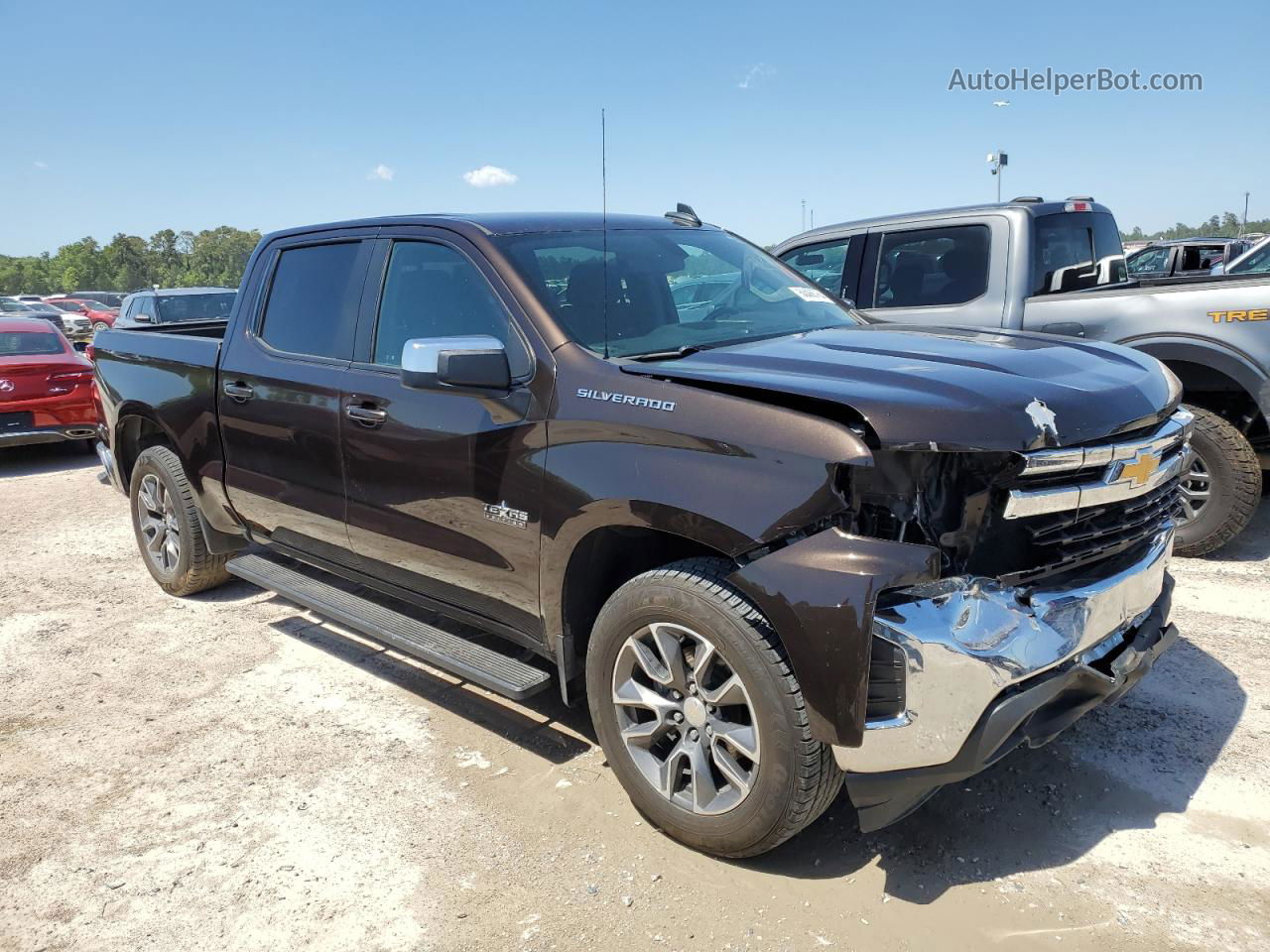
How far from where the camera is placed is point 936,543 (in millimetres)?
2457

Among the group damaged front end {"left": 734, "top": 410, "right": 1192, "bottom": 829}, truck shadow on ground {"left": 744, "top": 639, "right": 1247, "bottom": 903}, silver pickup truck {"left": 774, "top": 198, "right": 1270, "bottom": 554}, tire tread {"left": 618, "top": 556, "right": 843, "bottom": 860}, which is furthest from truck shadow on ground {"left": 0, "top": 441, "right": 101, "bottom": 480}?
damaged front end {"left": 734, "top": 410, "right": 1192, "bottom": 829}

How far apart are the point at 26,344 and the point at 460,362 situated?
9.86m

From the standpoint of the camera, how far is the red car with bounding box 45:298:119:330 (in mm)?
31625

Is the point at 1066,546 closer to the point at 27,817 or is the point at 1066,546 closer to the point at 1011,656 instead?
the point at 1011,656

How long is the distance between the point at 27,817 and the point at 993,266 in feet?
18.6

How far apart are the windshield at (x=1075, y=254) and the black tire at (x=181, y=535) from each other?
520 cm

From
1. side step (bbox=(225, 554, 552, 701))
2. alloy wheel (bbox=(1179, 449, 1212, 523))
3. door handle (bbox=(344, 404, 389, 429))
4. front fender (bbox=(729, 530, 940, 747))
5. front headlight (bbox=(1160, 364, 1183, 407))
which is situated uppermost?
front headlight (bbox=(1160, 364, 1183, 407))

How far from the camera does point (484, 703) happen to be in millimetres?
4051

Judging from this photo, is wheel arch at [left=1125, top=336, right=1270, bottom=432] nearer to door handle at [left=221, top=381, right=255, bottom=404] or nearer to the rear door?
the rear door

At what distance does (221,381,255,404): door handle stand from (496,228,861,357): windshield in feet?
5.61

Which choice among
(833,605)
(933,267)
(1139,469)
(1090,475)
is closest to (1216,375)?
(933,267)

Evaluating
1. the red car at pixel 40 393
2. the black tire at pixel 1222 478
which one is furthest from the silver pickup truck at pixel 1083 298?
the red car at pixel 40 393

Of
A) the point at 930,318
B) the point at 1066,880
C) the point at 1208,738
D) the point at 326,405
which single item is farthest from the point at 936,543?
the point at 930,318

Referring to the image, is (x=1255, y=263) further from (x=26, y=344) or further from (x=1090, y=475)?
(x=26, y=344)
